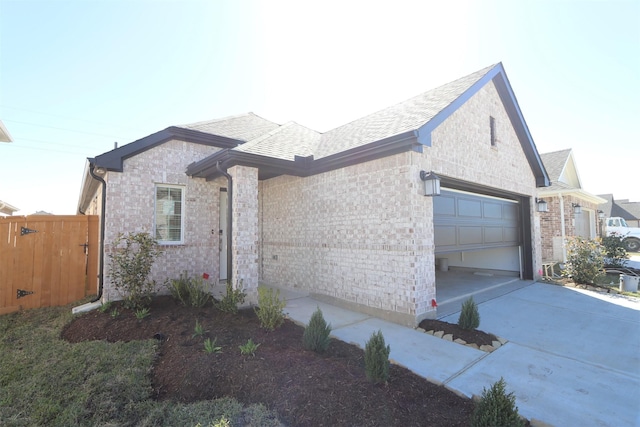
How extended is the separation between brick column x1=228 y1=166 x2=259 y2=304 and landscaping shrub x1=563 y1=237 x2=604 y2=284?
360 inches

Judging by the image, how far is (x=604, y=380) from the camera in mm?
3246

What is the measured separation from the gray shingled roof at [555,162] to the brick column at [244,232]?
14375 millimetres

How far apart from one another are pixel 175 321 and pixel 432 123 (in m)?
5.57

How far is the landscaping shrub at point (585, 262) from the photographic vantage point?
812 cm

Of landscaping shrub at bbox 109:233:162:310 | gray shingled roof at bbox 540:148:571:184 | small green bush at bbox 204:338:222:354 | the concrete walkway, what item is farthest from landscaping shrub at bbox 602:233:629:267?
landscaping shrub at bbox 109:233:162:310

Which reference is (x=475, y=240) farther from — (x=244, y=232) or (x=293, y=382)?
(x=293, y=382)

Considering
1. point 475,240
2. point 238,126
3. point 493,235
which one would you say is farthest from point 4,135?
point 493,235

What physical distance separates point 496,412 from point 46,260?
837 centimetres

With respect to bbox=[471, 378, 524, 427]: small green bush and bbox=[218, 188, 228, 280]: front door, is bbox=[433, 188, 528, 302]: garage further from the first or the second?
bbox=[218, 188, 228, 280]: front door

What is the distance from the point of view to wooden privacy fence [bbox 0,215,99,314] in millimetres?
5957

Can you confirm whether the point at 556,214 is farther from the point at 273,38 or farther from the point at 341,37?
the point at 273,38

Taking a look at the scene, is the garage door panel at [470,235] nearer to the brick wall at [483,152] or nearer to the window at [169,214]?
the brick wall at [483,152]

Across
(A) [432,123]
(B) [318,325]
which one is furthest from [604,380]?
(A) [432,123]

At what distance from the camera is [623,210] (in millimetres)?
32375
